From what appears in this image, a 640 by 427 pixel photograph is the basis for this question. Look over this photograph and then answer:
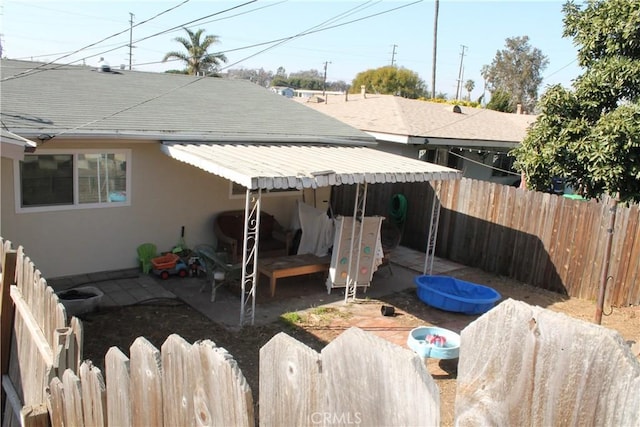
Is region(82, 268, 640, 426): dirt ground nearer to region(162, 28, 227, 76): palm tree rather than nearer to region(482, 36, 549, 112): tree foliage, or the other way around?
region(162, 28, 227, 76): palm tree

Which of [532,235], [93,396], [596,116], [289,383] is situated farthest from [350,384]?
[596,116]

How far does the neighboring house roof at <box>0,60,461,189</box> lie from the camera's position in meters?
7.96

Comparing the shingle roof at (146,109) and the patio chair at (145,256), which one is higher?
the shingle roof at (146,109)

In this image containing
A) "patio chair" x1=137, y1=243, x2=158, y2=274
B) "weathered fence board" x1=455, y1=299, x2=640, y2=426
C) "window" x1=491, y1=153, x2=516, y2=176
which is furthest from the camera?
"window" x1=491, y1=153, x2=516, y2=176

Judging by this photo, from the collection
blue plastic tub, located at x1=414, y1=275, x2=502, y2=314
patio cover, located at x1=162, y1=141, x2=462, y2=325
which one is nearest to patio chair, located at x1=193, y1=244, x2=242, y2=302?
patio cover, located at x1=162, y1=141, x2=462, y2=325

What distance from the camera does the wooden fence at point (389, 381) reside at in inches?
39.7

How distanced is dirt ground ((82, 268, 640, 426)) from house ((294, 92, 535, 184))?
24.2ft

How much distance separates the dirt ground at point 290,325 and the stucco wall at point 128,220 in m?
1.83

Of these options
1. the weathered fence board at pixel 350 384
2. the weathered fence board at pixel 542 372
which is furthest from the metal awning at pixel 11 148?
the weathered fence board at pixel 542 372

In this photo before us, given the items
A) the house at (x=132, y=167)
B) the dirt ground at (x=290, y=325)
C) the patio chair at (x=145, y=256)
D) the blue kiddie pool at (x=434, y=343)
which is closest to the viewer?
the blue kiddie pool at (x=434, y=343)

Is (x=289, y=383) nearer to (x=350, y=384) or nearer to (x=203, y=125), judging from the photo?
(x=350, y=384)

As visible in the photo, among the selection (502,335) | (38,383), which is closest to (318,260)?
(38,383)

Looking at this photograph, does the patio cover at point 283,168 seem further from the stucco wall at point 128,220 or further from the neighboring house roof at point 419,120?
the neighboring house roof at point 419,120

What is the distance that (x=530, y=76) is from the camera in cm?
6016
